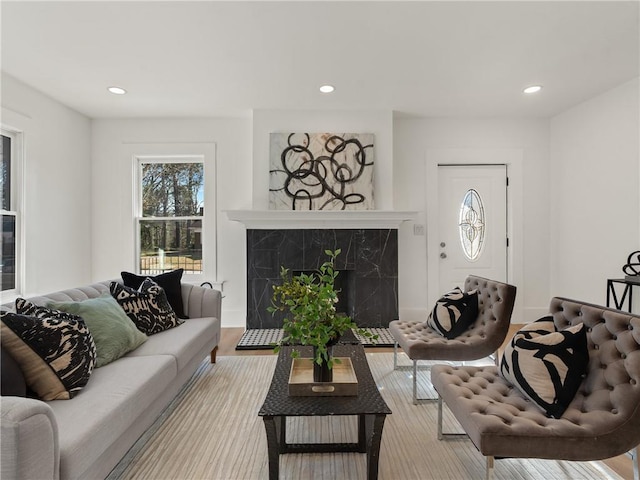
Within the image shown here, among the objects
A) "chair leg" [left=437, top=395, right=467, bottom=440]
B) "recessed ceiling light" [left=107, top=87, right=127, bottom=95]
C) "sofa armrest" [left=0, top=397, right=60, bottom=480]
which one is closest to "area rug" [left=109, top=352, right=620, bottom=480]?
"chair leg" [left=437, top=395, right=467, bottom=440]

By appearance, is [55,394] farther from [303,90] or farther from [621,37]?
[621,37]

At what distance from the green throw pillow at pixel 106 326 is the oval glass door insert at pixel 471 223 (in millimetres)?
3827

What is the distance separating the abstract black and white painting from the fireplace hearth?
361 mm

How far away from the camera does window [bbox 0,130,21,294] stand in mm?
3332

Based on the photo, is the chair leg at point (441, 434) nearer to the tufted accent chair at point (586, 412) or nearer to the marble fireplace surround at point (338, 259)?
the tufted accent chair at point (586, 412)

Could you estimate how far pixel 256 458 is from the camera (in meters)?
1.81

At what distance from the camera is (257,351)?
349cm

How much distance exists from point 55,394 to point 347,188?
129 inches

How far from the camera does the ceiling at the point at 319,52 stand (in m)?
2.30

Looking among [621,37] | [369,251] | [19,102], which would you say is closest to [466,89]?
[621,37]

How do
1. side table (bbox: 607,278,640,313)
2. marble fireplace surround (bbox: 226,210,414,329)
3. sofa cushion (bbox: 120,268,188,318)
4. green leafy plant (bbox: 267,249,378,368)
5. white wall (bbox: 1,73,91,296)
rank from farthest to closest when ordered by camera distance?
marble fireplace surround (bbox: 226,210,414,329)
white wall (bbox: 1,73,91,296)
side table (bbox: 607,278,640,313)
sofa cushion (bbox: 120,268,188,318)
green leafy plant (bbox: 267,249,378,368)

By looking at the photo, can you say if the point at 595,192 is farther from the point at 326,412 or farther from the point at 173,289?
the point at 173,289

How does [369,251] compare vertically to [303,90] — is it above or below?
below

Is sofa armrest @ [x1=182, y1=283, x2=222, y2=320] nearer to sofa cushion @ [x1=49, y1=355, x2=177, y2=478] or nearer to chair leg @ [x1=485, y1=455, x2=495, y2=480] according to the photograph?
sofa cushion @ [x1=49, y1=355, x2=177, y2=478]
